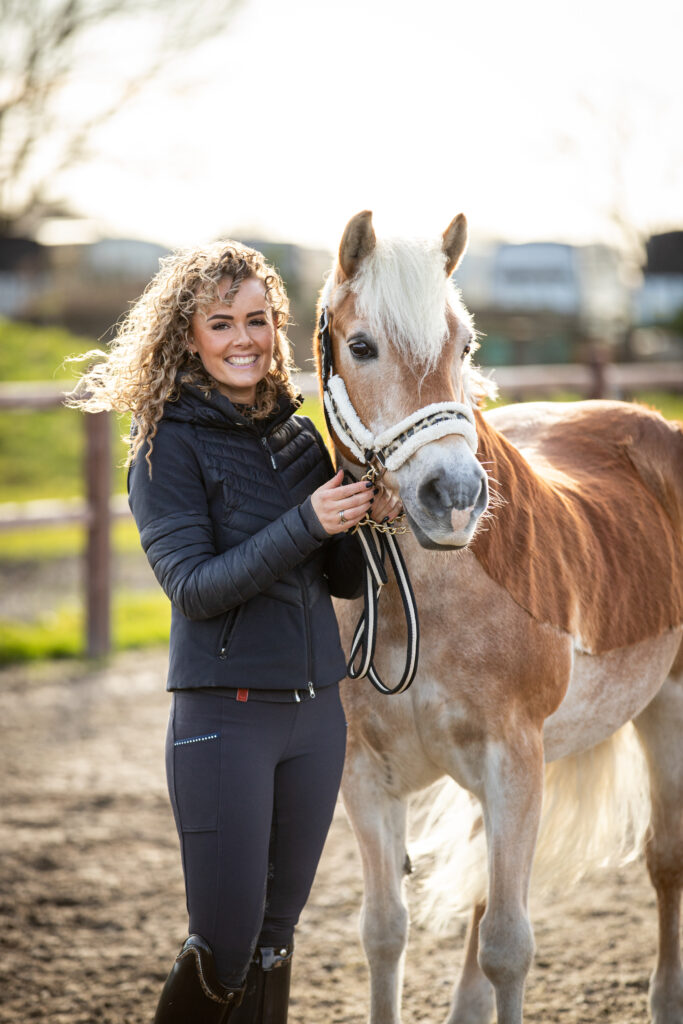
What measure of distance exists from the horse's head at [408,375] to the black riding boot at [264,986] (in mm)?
929

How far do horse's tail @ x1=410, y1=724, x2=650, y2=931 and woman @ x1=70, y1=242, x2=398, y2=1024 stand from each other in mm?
915

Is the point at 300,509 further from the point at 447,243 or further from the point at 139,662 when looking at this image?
the point at 139,662

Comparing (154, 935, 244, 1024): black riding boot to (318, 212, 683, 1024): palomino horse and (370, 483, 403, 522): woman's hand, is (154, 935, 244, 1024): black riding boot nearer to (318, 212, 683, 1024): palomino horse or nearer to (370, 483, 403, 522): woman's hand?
(318, 212, 683, 1024): palomino horse

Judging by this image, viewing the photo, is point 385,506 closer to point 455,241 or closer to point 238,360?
point 238,360

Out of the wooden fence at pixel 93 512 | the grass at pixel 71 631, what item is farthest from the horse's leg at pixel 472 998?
the grass at pixel 71 631

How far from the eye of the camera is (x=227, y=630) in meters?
1.88

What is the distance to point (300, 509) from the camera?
182 cm

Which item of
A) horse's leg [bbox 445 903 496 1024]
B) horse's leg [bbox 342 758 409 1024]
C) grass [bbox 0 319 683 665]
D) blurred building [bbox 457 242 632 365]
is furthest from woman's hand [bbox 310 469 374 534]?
blurred building [bbox 457 242 632 365]

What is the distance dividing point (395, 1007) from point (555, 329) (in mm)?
15622

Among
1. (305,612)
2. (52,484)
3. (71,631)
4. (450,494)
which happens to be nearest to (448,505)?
(450,494)

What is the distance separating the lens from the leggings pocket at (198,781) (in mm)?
1842

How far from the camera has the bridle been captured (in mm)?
1789

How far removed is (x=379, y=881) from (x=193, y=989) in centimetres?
63

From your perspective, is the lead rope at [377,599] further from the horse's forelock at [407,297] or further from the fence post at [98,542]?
the fence post at [98,542]
